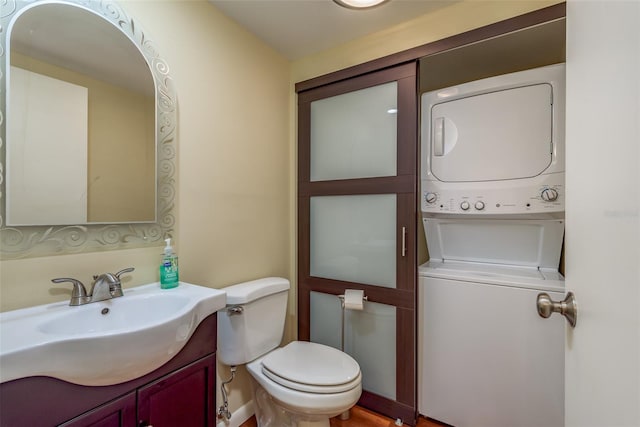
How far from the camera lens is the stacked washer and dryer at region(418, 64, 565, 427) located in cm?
138

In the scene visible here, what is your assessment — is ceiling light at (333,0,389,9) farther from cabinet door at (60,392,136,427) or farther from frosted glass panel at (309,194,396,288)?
cabinet door at (60,392,136,427)

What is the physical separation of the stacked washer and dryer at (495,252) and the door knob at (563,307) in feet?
2.72

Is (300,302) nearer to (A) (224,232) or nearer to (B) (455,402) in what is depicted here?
(A) (224,232)

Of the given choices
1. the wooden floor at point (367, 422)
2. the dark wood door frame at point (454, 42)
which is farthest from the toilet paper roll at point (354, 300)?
the dark wood door frame at point (454, 42)

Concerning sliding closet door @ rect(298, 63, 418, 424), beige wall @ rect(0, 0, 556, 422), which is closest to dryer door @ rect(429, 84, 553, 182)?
sliding closet door @ rect(298, 63, 418, 424)

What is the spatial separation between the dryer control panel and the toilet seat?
3.33ft

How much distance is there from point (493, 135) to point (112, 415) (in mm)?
2039

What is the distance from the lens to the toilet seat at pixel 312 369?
126 cm

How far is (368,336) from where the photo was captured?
1765 millimetres

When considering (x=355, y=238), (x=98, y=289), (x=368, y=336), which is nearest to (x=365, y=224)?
(x=355, y=238)

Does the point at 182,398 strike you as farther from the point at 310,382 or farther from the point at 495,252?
the point at 495,252

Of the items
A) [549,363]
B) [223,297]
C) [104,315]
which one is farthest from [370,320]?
[104,315]

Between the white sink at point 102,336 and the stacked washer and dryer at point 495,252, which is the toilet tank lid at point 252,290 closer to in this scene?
the white sink at point 102,336

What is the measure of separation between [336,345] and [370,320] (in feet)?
1.07
